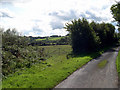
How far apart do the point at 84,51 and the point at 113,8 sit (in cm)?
1425

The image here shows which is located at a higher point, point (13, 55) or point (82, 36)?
point (82, 36)

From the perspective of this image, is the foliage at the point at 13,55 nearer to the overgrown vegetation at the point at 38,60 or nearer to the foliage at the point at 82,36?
the overgrown vegetation at the point at 38,60

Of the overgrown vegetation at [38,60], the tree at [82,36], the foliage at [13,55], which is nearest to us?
the overgrown vegetation at [38,60]

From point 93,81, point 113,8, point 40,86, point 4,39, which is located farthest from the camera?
point 113,8

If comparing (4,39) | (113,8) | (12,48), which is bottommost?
(12,48)

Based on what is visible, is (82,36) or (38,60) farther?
(82,36)

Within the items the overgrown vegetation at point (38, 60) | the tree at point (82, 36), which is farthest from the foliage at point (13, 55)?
the tree at point (82, 36)

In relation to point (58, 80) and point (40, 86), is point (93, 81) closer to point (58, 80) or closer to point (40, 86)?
point (58, 80)

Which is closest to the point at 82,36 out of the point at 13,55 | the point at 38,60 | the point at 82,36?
the point at 82,36

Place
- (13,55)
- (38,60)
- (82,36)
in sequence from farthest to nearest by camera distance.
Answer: (82,36)
(38,60)
(13,55)

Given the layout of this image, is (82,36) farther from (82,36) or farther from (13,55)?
(13,55)

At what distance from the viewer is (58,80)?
42.6 ft

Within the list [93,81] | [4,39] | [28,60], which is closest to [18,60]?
[28,60]

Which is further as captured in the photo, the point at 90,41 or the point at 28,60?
the point at 90,41
